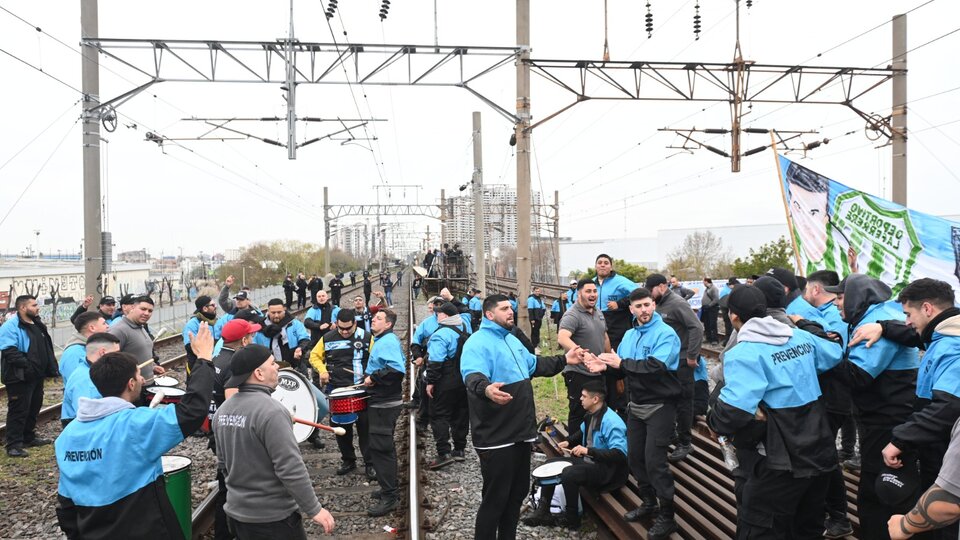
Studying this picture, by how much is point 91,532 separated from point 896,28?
51.8ft

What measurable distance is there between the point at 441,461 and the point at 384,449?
1465mm

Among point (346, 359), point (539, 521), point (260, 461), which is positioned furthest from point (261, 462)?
point (346, 359)

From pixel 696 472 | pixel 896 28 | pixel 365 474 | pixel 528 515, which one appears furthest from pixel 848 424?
pixel 896 28

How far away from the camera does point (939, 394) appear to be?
3.04 meters

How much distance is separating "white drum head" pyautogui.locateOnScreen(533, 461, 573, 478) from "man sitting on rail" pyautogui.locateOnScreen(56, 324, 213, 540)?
295 cm

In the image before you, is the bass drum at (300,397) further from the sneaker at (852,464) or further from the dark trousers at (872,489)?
the sneaker at (852,464)

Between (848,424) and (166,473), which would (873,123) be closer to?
(848,424)

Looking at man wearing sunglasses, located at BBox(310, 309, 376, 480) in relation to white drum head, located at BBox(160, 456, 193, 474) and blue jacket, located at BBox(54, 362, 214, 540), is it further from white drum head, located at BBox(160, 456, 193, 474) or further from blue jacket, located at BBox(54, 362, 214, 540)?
blue jacket, located at BBox(54, 362, 214, 540)

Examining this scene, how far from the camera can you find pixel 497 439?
4.29 metres

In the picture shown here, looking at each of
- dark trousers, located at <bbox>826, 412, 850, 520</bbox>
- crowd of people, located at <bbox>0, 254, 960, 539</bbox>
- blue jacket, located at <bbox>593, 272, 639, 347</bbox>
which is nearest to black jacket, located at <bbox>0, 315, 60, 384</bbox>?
crowd of people, located at <bbox>0, 254, 960, 539</bbox>

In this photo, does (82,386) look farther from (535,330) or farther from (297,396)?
(535,330)

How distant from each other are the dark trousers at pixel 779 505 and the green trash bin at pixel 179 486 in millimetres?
3595

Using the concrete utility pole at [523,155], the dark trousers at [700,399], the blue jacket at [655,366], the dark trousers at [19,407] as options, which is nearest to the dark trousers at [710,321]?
the concrete utility pole at [523,155]

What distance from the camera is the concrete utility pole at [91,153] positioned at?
37.0 ft
